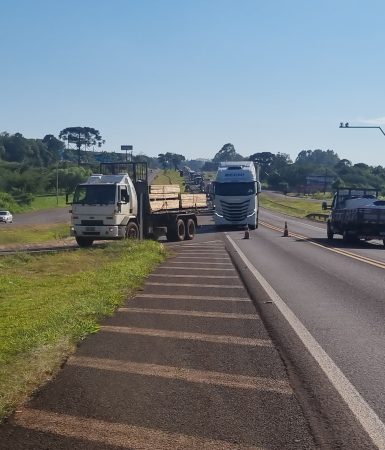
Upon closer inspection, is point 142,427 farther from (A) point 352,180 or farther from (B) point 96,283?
(A) point 352,180

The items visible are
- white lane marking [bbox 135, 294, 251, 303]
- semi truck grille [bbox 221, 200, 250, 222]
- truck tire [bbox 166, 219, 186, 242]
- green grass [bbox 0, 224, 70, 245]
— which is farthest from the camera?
semi truck grille [bbox 221, 200, 250, 222]

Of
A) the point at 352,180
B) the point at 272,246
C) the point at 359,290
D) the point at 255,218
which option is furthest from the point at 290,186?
the point at 359,290

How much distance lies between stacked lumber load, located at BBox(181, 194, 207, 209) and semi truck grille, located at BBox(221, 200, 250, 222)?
467 cm

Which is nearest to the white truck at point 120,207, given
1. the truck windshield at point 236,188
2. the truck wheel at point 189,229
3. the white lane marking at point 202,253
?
the truck wheel at point 189,229

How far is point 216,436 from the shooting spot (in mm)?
5344

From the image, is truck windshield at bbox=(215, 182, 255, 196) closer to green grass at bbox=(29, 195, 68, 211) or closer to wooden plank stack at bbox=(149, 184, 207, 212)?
wooden plank stack at bbox=(149, 184, 207, 212)

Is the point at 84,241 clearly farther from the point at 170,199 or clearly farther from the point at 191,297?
the point at 191,297

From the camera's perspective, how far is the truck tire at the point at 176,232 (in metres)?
33.9

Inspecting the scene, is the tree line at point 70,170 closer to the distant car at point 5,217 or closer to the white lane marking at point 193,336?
the distant car at point 5,217

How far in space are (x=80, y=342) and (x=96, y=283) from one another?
19.4ft

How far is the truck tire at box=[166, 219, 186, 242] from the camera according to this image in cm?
3391

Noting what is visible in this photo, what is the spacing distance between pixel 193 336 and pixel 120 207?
19.0m

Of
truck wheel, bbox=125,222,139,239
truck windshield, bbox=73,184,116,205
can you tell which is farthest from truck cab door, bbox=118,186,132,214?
truck wheel, bbox=125,222,139,239

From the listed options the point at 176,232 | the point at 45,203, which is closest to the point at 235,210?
the point at 176,232
